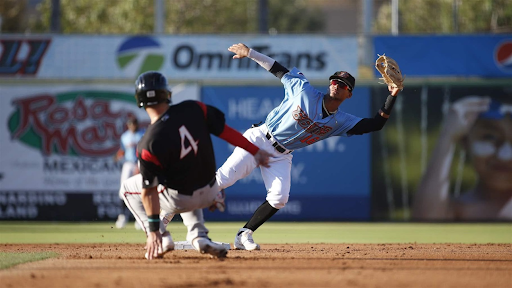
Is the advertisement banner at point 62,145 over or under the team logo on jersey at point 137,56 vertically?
under

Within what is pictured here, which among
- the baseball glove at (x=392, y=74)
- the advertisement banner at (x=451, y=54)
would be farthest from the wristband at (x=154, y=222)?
the advertisement banner at (x=451, y=54)

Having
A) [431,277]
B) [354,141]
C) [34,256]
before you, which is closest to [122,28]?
[354,141]

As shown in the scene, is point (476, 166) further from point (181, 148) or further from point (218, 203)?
point (181, 148)

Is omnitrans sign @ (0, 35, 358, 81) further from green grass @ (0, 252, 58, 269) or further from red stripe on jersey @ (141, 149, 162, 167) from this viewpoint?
red stripe on jersey @ (141, 149, 162, 167)

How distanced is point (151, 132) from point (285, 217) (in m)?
9.33

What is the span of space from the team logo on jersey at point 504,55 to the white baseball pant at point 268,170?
868 cm

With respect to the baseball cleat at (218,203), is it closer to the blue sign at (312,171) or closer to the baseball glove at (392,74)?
the baseball glove at (392,74)

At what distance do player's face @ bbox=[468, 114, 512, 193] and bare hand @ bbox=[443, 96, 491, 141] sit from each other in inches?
8.2

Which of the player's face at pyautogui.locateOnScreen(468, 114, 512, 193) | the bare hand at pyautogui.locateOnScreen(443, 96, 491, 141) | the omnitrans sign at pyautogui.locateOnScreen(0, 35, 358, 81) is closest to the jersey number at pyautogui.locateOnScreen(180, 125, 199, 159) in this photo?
the omnitrans sign at pyautogui.locateOnScreen(0, 35, 358, 81)

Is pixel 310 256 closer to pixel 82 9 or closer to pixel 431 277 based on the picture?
pixel 431 277


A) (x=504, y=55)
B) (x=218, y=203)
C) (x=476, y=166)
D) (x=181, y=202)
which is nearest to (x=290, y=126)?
(x=218, y=203)

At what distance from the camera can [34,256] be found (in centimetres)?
765

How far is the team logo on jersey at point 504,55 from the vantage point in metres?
15.2

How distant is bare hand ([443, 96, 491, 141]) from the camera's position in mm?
→ 15234
